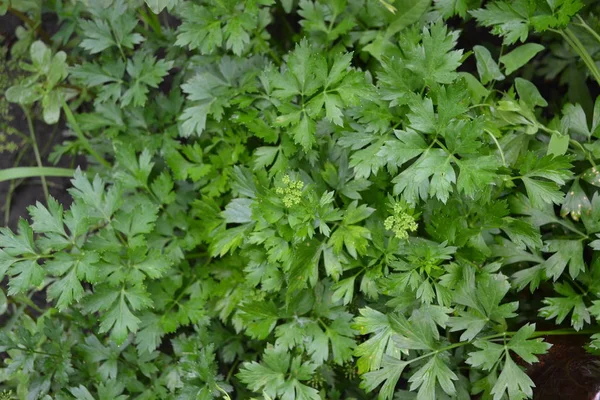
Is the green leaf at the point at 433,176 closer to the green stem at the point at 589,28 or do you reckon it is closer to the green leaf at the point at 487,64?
the green leaf at the point at 487,64

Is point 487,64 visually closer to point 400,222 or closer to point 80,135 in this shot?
point 400,222

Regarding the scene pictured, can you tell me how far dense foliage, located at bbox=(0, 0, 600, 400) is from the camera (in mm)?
1897

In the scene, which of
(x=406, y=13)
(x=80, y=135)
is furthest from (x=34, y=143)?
(x=406, y=13)

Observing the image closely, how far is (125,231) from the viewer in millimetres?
2197

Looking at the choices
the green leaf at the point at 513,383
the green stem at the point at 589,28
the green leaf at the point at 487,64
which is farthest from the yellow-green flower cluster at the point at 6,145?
the green stem at the point at 589,28

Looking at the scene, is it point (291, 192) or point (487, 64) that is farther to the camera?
point (487, 64)

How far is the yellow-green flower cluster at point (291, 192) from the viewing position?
1.88 m

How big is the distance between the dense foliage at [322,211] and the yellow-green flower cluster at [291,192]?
0.02 metres

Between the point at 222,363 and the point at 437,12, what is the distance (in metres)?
1.71

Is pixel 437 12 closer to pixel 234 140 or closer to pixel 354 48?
pixel 354 48

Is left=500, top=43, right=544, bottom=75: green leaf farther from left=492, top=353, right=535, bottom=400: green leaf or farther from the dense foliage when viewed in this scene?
left=492, top=353, right=535, bottom=400: green leaf

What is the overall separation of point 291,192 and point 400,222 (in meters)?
0.37

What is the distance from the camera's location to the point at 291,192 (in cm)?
190

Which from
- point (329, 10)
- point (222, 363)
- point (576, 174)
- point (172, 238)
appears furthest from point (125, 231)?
point (576, 174)
